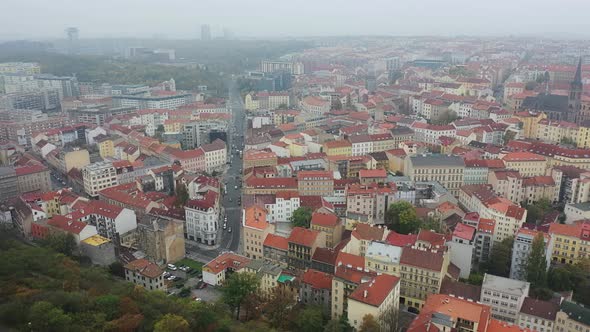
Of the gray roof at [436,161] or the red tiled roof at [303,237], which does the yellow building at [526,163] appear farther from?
the red tiled roof at [303,237]

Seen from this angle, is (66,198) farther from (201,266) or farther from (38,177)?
(201,266)

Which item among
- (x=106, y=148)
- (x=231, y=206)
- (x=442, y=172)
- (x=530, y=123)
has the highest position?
(x=530, y=123)

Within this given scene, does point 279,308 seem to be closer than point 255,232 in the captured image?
Yes

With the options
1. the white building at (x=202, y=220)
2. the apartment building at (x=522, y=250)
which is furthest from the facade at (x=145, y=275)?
the apartment building at (x=522, y=250)

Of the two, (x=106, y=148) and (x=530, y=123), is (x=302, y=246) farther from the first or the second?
(x=530, y=123)

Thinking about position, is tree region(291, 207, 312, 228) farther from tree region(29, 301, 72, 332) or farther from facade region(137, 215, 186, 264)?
tree region(29, 301, 72, 332)

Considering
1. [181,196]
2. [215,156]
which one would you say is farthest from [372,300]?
[215,156]
